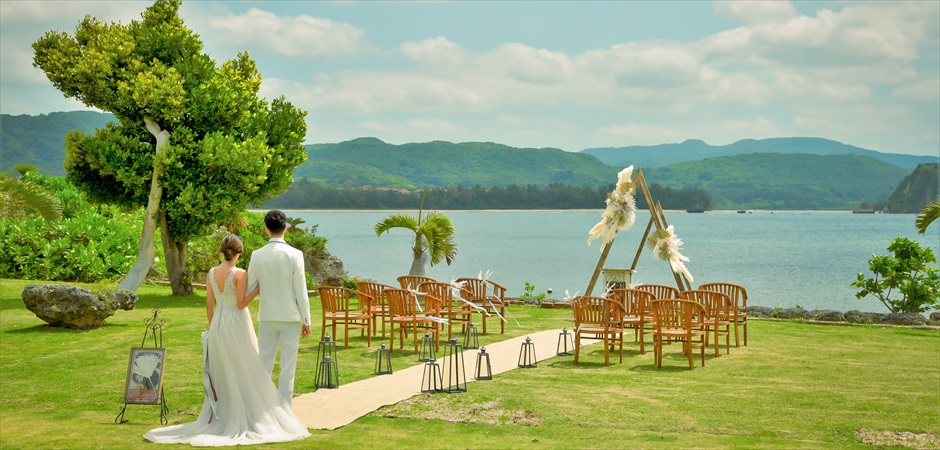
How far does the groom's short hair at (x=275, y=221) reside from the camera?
26.1ft

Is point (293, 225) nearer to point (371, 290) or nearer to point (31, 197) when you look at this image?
point (31, 197)

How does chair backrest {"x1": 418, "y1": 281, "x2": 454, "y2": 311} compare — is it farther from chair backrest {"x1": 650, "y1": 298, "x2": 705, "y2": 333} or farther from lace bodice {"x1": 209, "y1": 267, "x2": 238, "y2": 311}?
lace bodice {"x1": 209, "y1": 267, "x2": 238, "y2": 311}

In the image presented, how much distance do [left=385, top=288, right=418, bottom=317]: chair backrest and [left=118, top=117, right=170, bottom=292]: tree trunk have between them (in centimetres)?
888

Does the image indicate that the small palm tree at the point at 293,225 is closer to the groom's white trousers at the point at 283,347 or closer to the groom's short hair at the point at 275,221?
the groom's white trousers at the point at 283,347

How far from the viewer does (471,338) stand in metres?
14.2

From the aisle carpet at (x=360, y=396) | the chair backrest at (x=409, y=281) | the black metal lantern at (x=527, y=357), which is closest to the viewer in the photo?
the aisle carpet at (x=360, y=396)

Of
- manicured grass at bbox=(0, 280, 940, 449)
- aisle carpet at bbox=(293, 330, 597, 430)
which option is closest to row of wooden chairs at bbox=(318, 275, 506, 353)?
manicured grass at bbox=(0, 280, 940, 449)

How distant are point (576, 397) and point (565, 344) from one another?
10.2 feet

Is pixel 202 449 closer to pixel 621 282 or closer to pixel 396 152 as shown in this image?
pixel 621 282

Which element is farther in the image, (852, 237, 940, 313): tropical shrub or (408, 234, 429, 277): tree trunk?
(408, 234, 429, 277): tree trunk

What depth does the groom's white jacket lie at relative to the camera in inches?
316

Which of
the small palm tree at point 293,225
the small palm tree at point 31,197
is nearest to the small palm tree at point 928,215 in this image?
the small palm tree at point 31,197

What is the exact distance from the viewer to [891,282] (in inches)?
785

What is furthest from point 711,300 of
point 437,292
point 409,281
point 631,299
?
point 409,281
